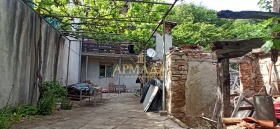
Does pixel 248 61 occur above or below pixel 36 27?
below

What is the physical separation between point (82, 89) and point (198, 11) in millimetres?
18924

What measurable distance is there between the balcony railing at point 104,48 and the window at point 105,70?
52.5 inches

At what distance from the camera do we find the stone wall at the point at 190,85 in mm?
5410

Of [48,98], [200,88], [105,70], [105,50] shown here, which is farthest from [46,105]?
[105,70]

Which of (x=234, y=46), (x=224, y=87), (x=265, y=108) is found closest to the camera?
(x=265, y=108)

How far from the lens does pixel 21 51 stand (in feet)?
16.7

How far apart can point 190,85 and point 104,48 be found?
1208cm

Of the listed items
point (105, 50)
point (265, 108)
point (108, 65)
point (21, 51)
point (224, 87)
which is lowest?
point (265, 108)

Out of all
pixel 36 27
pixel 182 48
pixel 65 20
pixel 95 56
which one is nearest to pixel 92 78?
pixel 95 56

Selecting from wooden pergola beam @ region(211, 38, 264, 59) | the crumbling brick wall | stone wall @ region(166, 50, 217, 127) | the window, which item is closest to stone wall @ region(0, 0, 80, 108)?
stone wall @ region(166, 50, 217, 127)

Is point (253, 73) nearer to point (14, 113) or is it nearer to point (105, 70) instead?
point (14, 113)

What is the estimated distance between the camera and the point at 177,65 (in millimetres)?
5473

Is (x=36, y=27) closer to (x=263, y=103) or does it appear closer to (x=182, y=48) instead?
(x=182, y=48)

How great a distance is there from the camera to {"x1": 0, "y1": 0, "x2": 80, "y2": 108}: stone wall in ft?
14.4
